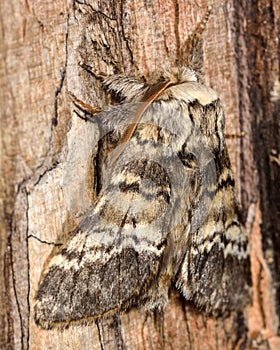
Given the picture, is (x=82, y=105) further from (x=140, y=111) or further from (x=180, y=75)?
(x=180, y=75)

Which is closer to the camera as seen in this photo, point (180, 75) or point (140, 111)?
point (140, 111)

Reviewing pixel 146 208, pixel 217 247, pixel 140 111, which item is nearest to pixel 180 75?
pixel 140 111

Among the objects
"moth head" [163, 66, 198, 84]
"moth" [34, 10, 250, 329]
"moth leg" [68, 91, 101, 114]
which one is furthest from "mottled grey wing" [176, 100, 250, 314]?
Result: "moth leg" [68, 91, 101, 114]

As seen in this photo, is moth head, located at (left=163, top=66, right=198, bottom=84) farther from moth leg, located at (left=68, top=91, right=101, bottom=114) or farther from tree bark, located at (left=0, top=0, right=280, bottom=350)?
moth leg, located at (left=68, top=91, right=101, bottom=114)

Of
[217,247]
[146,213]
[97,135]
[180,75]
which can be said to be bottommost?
[217,247]

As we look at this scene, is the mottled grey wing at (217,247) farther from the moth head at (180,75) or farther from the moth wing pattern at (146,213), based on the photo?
the moth head at (180,75)
